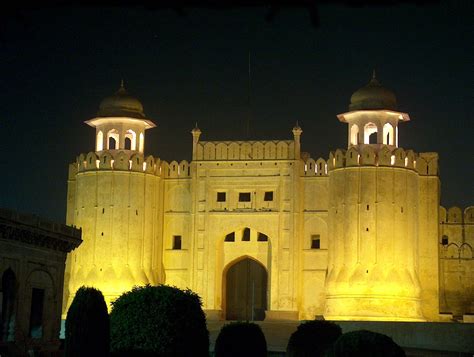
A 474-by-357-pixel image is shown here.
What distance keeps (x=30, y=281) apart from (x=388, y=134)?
1348cm

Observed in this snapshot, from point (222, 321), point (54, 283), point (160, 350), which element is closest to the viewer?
point (160, 350)

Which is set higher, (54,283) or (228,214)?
(228,214)

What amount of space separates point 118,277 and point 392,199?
8.92m

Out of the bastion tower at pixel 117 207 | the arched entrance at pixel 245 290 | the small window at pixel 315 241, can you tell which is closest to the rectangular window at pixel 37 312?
the bastion tower at pixel 117 207

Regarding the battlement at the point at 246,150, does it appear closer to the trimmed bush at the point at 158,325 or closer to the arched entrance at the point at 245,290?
the arched entrance at the point at 245,290

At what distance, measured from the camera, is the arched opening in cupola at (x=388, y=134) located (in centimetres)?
3006

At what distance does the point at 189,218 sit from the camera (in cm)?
3152

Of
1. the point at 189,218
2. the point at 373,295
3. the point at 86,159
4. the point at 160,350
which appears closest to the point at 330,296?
the point at 373,295

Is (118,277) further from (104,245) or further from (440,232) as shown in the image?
(440,232)

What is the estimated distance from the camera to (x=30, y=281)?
21703 millimetres

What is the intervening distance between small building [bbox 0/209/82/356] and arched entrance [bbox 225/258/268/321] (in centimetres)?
877

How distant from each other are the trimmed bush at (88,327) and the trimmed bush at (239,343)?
238 cm

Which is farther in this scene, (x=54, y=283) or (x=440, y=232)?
(x=440, y=232)

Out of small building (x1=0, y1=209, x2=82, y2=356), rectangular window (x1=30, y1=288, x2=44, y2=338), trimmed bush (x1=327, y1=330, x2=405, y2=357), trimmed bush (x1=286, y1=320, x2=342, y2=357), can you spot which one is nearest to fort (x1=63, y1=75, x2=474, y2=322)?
small building (x1=0, y1=209, x2=82, y2=356)
